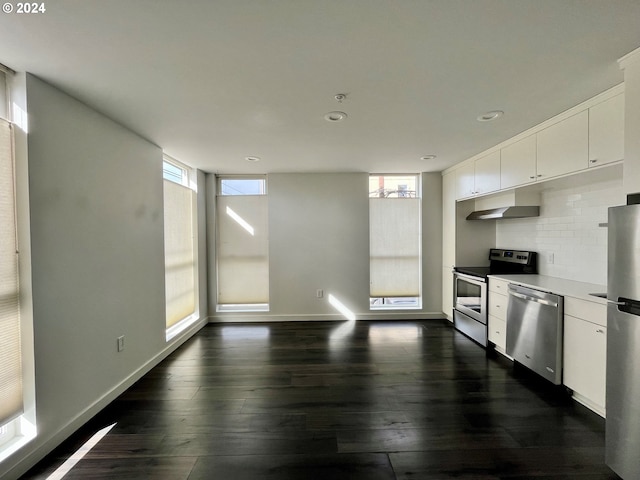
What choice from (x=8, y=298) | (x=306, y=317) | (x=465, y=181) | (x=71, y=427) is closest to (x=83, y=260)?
(x=8, y=298)

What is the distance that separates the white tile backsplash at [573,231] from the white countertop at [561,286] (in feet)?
0.44

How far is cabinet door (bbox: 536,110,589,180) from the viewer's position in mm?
2145

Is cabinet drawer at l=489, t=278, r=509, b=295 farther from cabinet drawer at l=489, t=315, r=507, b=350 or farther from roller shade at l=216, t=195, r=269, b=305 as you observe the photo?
roller shade at l=216, t=195, r=269, b=305

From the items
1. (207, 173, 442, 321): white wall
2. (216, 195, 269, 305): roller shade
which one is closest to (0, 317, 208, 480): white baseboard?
(216, 195, 269, 305): roller shade

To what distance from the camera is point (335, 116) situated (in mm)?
2293

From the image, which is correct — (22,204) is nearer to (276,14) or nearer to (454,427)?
(276,14)

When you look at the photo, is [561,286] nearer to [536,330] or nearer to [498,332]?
[536,330]

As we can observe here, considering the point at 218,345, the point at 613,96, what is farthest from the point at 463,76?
the point at 218,345

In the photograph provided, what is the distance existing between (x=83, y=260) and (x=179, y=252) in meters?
1.67

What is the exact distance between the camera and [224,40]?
4.60ft

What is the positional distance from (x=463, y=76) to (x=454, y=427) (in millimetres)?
2535

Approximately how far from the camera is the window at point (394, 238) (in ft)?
15.1

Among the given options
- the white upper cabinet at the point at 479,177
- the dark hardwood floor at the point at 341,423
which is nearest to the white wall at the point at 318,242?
the dark hardwood floor at the point at 341,423

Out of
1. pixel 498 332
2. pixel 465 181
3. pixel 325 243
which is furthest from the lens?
pixel 325 243
